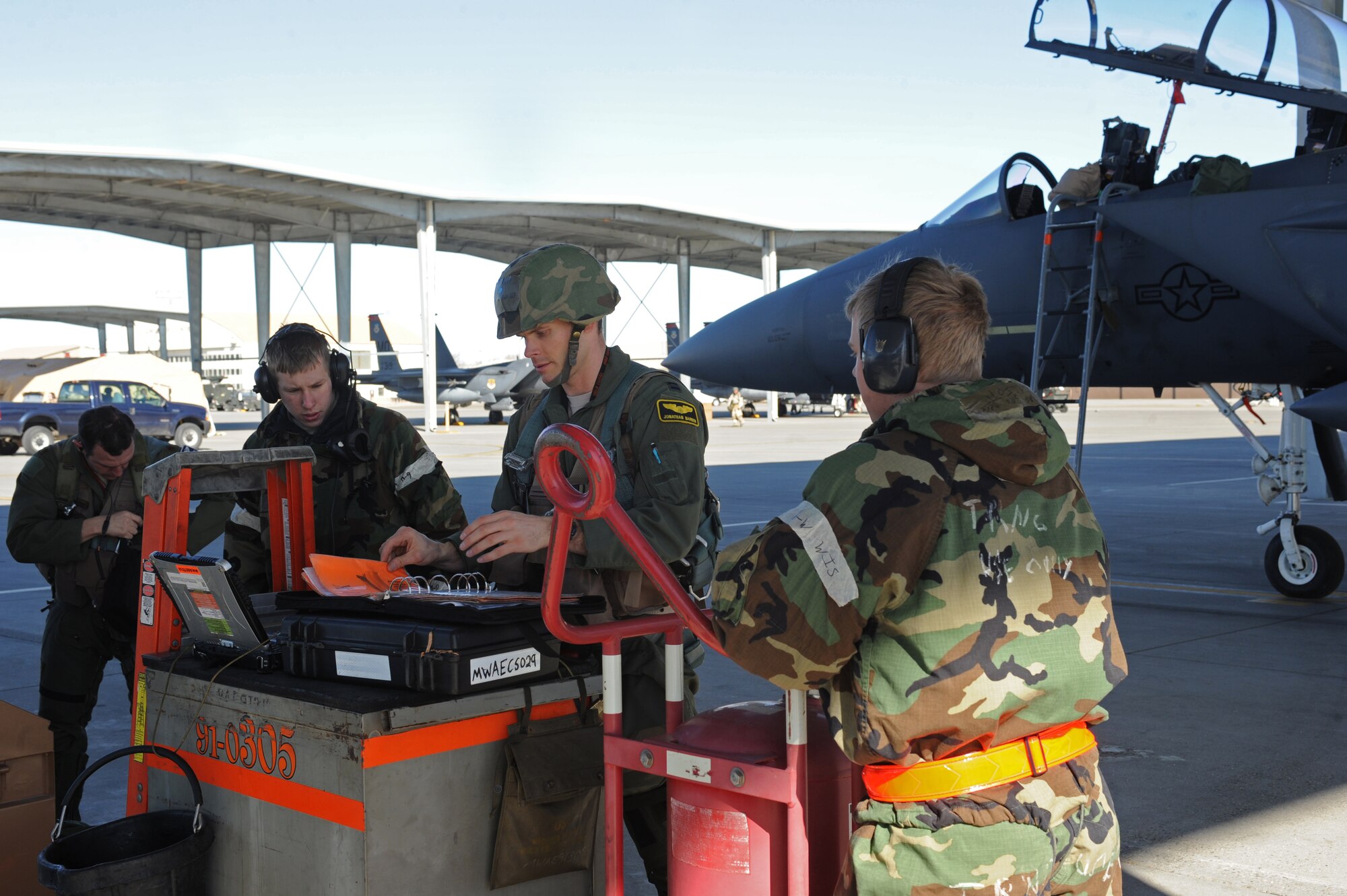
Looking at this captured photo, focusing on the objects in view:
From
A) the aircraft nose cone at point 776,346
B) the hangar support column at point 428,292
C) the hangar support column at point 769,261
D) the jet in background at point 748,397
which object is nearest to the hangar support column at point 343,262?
the hangar support column at point 428,292

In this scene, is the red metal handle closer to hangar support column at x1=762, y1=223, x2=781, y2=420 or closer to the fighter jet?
→ the fighter jet

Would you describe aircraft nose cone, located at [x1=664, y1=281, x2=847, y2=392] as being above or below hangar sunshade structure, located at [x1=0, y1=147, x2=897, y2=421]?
below

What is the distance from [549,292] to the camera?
298cm

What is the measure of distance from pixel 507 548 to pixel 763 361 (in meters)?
6.79

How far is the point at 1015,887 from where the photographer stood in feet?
6.02

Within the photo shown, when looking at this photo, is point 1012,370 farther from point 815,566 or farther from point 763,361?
point 815,566

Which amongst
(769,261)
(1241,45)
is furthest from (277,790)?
(769,261)

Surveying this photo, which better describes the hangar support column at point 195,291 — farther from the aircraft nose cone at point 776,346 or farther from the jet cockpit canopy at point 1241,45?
the jet cockpit canopy at point 1241,45

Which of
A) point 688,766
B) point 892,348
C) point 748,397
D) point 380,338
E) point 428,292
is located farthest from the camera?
point 748,397

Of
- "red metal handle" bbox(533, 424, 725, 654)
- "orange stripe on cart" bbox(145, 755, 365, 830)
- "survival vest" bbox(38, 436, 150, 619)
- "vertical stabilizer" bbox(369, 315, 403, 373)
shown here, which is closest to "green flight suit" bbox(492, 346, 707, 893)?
"red metal handle" bbox(533, 424, 725, 654)

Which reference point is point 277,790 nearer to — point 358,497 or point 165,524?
point 165,524

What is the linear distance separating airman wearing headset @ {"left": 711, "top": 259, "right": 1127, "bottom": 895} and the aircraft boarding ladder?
574 cm

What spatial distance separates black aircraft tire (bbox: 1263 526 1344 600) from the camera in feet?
25.9

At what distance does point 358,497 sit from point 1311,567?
6.82m
